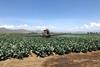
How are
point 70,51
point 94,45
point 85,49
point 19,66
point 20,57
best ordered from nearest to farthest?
1. point 19,66
2. point 20,57
3. point 70,51
4. point 85,49
5. point 94,45

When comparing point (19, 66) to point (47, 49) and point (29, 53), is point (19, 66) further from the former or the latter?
point (47, 49)

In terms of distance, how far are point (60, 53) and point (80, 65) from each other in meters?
5.62

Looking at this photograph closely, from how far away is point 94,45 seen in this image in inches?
928

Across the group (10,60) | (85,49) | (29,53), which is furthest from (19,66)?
(85,49)

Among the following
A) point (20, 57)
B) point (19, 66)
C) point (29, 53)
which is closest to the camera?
point (19, 66)

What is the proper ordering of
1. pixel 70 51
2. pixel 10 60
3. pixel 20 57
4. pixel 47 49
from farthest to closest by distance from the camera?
1. pixel 70 51
2. pixel 47 49
3. pixel 20 57
4. pixel 10 60

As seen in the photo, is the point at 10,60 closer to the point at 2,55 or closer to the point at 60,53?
the point at 2,55

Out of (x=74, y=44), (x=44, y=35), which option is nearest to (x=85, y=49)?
(x=74, y=44)

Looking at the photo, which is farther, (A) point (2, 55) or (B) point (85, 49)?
(B) point (85, 49)

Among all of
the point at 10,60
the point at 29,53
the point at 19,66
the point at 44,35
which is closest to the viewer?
the point at 19,66

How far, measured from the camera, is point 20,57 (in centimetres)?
1530

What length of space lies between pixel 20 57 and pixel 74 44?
7.86m

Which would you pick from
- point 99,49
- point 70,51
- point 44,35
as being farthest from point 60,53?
point 44,35

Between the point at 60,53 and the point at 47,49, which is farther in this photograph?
the point at 60,53
